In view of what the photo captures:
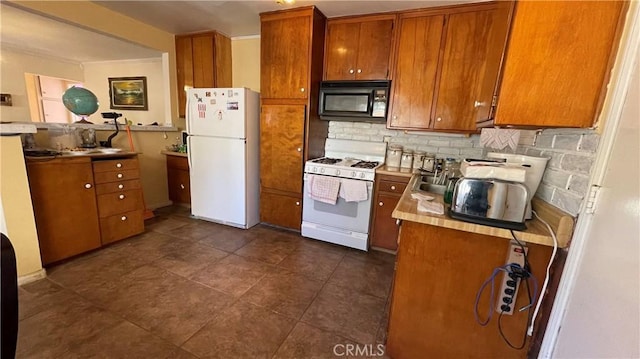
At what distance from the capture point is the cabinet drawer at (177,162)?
3602 millimetres

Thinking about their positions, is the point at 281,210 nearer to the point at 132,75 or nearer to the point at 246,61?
the point at 246,61

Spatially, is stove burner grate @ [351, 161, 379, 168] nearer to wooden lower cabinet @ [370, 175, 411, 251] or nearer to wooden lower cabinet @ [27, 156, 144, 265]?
wooden lower cabinet @ [370, 175, 411, 251]

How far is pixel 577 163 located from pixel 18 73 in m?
7.65

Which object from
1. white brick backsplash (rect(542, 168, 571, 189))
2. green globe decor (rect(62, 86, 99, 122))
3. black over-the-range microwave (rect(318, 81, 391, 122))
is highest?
black over-the-range microwave (rect(318, 81, 391, 122))

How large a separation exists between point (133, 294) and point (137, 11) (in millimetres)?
2963

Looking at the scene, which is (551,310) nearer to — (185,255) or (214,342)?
(214,342)

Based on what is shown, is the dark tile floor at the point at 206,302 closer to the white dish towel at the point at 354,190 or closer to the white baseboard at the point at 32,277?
the white baseboard at the point at 32,277

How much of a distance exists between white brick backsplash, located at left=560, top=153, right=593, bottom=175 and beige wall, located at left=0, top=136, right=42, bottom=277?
3312 mm

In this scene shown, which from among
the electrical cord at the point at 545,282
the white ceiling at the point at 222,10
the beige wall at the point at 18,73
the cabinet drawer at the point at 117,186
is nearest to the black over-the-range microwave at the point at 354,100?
the white ceiling at the point at 222,10

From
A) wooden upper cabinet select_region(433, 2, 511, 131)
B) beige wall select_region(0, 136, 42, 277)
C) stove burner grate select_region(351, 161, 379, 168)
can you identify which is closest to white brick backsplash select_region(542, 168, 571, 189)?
wooden upper cabinet select_region(433, 2, 511, 131)

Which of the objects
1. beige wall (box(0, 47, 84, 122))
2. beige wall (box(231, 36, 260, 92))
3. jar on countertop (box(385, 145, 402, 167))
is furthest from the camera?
beige wall (box(0, 47, 84, 122))

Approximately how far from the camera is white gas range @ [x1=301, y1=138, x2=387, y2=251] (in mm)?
2576

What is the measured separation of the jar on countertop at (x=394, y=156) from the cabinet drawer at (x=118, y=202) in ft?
9.15

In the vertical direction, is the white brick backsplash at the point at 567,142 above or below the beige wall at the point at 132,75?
below
